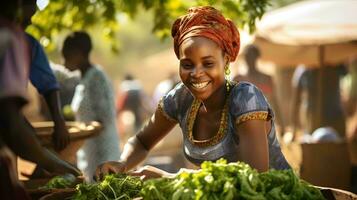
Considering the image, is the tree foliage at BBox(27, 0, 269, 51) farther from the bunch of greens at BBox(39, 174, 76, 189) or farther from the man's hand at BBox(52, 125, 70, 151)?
the bunch of greens at BBox(39, 174, 76, 189)

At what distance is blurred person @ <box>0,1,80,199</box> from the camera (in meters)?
2.92

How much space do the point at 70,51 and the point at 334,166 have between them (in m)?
2.72

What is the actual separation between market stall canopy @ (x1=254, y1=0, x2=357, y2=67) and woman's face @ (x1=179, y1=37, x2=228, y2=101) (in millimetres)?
6498

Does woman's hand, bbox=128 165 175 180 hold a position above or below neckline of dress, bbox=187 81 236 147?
below

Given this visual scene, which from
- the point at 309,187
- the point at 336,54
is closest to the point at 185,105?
the point at 309,187

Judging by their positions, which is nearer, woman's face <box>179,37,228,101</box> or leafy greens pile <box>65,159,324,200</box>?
leafy greens pile <box>65,159,324,200</box>

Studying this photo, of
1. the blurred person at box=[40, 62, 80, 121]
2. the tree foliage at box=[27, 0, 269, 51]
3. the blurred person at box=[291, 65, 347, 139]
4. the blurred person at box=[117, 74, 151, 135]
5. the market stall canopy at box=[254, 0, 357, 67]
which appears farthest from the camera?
the blurred person at box=[117, 74, 151, 135]

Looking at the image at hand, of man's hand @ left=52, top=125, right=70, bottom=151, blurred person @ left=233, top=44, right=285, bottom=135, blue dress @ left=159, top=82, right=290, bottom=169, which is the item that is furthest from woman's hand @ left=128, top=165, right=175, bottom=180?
blurred person @ left=233, top=44, right=285, bottom=135

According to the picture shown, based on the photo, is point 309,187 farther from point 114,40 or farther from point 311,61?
point 311,61

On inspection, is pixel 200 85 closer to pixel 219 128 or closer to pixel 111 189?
pixel 219 128

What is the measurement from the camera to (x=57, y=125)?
564 cm

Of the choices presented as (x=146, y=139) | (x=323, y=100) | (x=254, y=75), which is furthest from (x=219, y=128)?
(x=323, y=100)

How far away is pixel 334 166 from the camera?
301 inches

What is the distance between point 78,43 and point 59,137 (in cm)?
194
